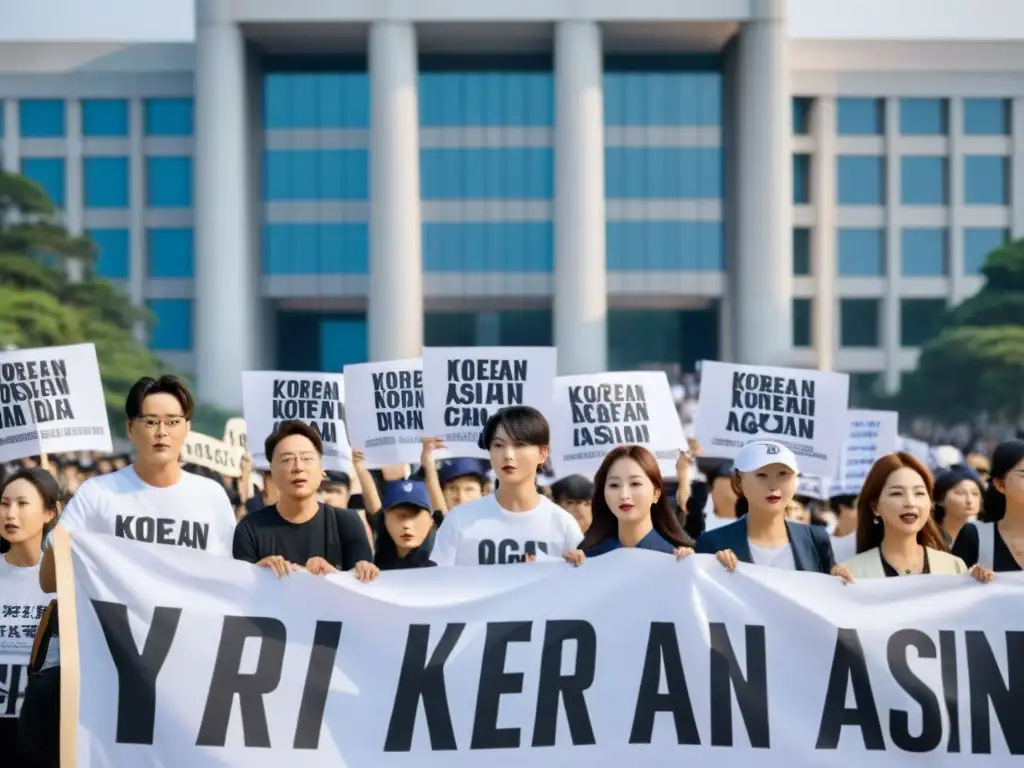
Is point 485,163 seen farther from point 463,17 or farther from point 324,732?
point 324,732

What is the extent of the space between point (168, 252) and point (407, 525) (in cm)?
5607

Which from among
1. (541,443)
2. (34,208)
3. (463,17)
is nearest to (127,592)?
(541,443)

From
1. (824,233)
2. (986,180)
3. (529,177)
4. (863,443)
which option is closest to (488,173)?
(529,177)

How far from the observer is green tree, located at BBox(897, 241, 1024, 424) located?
163 ft

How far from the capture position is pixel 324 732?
18.5 ft

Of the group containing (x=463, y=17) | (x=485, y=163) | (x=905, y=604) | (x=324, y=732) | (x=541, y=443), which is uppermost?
(x=463, y=17)

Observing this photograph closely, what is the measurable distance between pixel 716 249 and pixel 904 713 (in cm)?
5555

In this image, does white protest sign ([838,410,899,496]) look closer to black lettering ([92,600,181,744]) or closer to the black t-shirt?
the black t-shirt

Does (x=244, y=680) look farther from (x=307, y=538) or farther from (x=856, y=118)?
(x=856, y=118)

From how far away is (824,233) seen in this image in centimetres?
6353

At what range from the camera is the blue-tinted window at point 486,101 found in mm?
59625

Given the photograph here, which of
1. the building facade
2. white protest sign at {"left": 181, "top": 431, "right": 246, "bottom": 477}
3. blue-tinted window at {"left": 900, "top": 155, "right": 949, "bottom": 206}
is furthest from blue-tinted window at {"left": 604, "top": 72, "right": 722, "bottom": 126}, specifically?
white protest sign at {"left": 181, "top": 431, "right": 246, "bottom": 477}

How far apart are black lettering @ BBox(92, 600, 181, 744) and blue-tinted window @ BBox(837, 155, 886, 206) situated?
6084 cm

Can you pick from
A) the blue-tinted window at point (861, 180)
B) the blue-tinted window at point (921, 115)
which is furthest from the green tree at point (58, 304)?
the blue-tinted window at point (921, 115)
